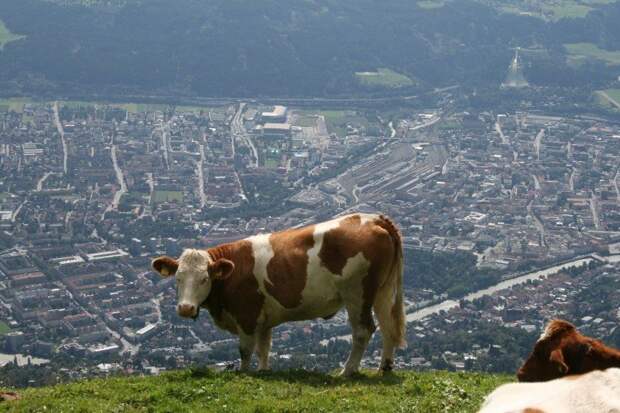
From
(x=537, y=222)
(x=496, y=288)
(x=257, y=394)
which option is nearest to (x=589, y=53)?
(x=537, y=222)

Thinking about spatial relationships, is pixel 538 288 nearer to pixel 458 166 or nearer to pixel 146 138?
pixel 458 166

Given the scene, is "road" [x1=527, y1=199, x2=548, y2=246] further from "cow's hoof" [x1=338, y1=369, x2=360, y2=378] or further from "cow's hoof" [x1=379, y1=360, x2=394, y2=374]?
"cow's hoof" [x1=338, y1=369, x2=360, y2=378]

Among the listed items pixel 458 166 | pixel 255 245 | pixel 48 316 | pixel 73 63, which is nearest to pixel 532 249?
pixel 458 166

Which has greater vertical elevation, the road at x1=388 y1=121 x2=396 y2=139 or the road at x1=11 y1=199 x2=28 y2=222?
the road at x1=388 y1=121 x2=396 y2=139

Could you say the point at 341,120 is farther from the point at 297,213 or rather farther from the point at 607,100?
the point at 297,213

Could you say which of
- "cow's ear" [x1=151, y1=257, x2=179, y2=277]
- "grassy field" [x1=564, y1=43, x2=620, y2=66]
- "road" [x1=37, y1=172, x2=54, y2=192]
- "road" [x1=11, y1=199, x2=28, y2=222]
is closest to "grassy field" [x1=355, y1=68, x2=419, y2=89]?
"grassy field" [x1=564, y1=43, x2=620, y2=66]

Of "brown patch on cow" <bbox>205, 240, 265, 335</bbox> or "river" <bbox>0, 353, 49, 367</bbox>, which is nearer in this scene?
"brown patch on cow" <bbox>205, 240, 265, 335</bbox>
